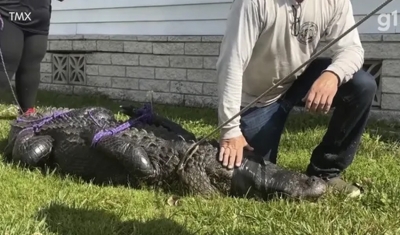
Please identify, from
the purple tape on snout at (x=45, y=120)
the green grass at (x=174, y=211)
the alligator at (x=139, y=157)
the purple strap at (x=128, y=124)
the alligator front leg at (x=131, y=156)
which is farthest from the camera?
the purple tape on snout at (x=45, y=120)

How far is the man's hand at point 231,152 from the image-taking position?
3373 mm

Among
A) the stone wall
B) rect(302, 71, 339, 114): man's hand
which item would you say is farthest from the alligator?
the stone wall

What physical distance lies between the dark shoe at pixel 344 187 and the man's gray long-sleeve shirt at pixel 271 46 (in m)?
0.54

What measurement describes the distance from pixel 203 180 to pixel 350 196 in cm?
73

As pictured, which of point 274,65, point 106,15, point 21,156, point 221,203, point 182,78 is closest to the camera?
point 221,203

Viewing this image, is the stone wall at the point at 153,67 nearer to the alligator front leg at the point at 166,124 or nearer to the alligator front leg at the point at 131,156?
the alligator front leg at the point at 166,124

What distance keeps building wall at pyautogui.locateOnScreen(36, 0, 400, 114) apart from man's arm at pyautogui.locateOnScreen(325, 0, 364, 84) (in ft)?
6.92

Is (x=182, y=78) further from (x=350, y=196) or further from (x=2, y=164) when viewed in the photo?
(x=350, y=196)

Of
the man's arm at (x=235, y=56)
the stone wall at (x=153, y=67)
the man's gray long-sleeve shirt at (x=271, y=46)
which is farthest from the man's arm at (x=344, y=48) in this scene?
the stone wall at (x=153, y=67)

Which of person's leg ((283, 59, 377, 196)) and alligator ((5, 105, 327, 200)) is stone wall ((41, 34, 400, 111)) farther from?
alligator ((5, 105, 327, 200))

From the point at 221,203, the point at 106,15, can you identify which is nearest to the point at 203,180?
the point at 221,203

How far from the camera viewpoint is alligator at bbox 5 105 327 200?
11.2ft

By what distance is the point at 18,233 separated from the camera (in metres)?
2.82

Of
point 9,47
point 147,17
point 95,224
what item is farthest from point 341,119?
point 147,17
